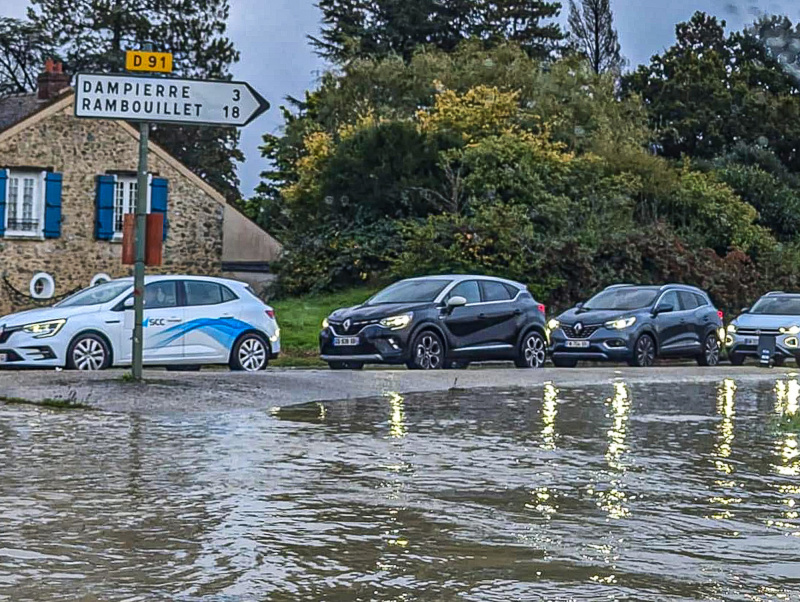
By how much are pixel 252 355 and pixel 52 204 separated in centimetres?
1799

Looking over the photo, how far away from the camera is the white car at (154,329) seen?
20047 mm

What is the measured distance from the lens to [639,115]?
185 feet

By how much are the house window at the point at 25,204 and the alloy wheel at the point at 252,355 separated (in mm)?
17729

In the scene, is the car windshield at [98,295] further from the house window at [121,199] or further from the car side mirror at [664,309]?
the house window at [121,199]

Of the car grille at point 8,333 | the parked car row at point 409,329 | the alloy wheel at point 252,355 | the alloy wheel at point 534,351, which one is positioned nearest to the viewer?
the car grille at point 8,333

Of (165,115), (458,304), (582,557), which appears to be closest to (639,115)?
(458,304)

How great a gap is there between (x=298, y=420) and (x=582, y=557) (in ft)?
22.2

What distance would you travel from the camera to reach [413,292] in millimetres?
23703

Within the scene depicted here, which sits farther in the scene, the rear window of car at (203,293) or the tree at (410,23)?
the tree at (410,23)

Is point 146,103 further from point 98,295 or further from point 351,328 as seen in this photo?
point 351,328

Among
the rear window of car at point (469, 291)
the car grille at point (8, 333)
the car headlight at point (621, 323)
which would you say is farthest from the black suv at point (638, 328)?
the car grille at point (8, 333)

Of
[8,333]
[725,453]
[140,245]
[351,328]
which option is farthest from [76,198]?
[725,453]

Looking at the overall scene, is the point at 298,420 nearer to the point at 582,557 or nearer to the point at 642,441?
the point at 642,441

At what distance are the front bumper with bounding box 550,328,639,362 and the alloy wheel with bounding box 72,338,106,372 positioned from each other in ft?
31.8
